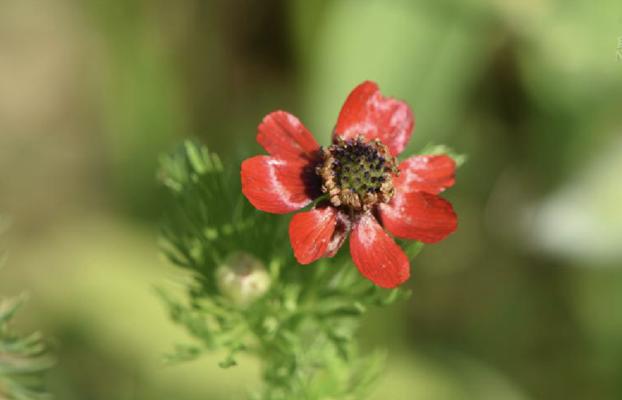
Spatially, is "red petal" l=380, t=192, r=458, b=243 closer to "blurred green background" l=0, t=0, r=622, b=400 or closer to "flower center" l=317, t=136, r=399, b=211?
"flower center" l=317, t=136, r=399, b=211

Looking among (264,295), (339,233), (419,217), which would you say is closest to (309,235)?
(339,233)

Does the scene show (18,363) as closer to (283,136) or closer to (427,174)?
(283,136)

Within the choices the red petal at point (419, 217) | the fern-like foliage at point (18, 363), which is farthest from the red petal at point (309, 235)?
the fern-like foliage at point (18, 363)

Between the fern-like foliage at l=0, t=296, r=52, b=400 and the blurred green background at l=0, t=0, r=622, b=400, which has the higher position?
the blurred green background at l=0, t=0, r=622, b=400

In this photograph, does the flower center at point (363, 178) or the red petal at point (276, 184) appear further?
the flower center at point (363, 178)

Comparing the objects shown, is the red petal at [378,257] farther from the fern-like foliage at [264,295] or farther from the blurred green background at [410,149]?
the blurred green background at [410,149]

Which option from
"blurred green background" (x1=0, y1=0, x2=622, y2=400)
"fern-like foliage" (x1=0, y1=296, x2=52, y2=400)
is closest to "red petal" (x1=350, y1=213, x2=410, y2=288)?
"fern-like foliage" (x1=0, y1=296, x2=52, y2=400)
